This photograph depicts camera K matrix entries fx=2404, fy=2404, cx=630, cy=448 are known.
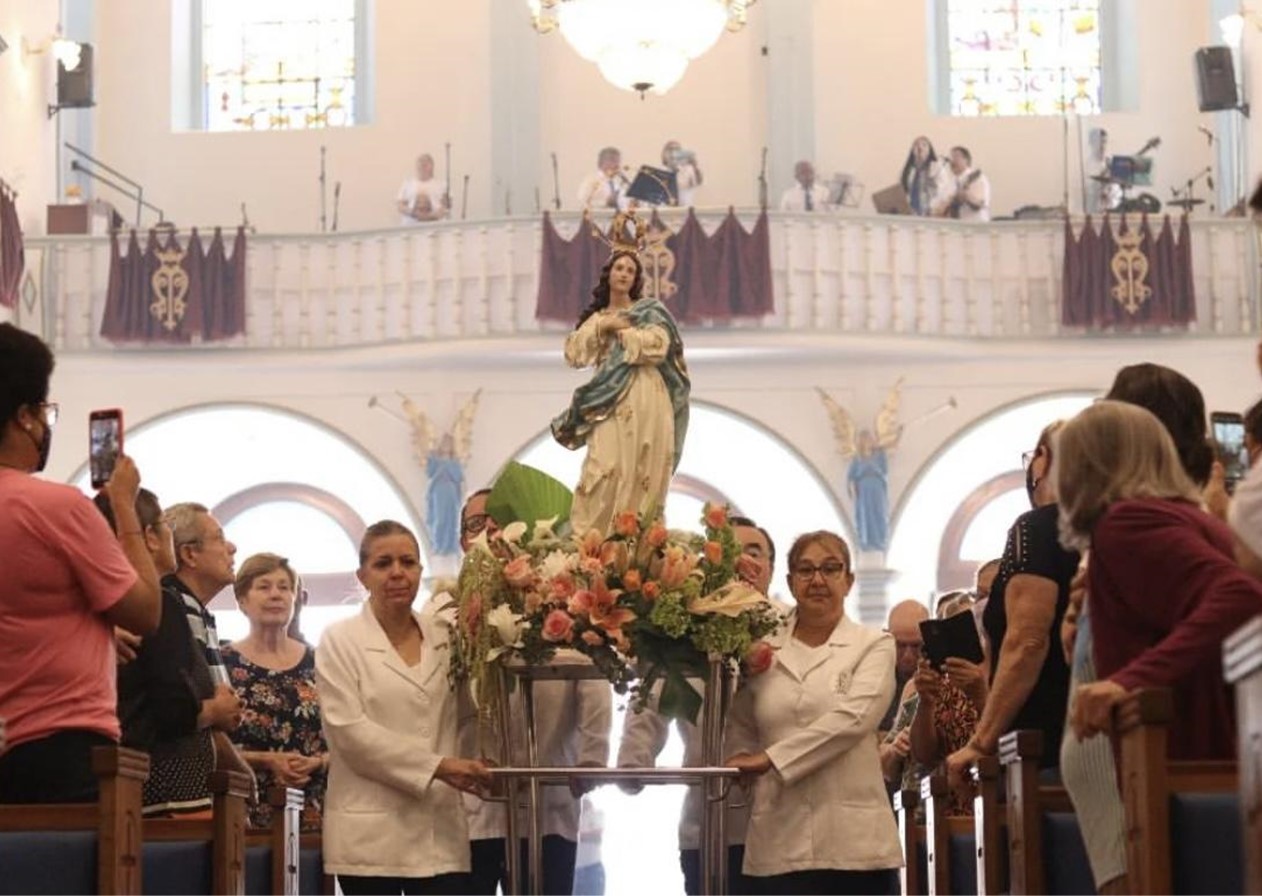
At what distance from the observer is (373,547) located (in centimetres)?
743

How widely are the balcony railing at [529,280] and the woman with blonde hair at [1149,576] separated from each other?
54.2 feet

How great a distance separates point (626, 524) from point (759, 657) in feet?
1.92

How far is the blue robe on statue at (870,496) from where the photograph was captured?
859 inches

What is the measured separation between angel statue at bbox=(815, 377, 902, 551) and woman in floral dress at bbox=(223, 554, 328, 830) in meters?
13.7

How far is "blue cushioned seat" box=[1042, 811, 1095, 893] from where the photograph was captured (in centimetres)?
587

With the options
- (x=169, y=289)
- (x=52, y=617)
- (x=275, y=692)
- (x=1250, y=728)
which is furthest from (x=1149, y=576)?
(x=169, y=289)

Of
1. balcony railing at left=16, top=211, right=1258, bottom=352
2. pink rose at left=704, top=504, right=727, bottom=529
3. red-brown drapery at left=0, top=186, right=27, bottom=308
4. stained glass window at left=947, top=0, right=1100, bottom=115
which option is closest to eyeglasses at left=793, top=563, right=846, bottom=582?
pink rose at left=704, top=504, right=727, bottom=529

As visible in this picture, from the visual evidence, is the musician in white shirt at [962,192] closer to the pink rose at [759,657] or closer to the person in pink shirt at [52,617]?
the pink rose at [759,657]

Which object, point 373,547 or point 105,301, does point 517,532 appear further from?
point 105,301

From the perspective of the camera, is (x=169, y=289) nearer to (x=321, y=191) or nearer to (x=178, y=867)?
(x=321, y=191)

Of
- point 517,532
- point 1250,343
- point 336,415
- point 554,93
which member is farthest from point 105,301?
point 517,532

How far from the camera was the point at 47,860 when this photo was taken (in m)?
5.27

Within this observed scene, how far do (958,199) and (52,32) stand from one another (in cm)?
881

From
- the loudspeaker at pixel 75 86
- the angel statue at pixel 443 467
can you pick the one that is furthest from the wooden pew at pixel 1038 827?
the loudspeaker at pixel 75 86
